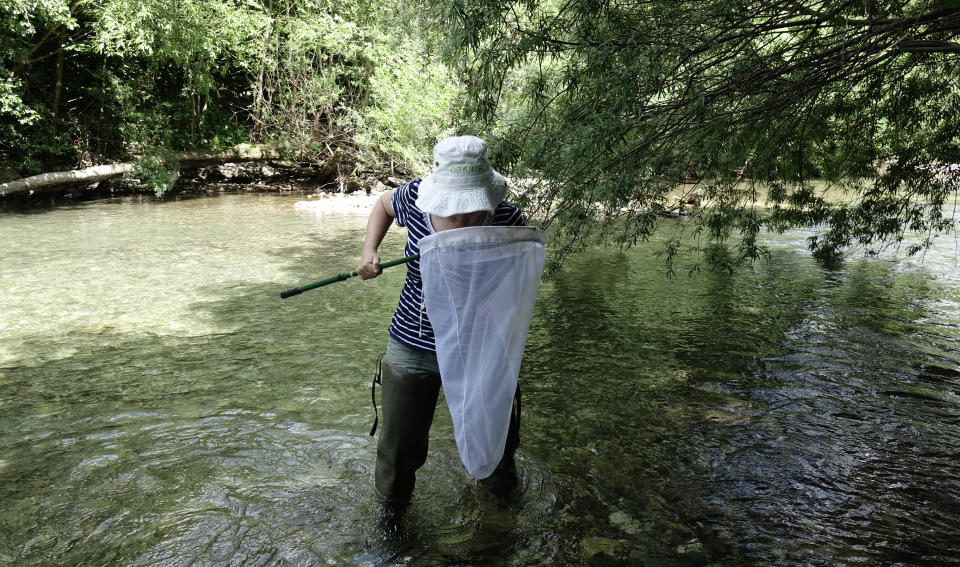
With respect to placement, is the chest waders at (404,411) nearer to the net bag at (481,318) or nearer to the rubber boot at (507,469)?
the net bag at (481,318)

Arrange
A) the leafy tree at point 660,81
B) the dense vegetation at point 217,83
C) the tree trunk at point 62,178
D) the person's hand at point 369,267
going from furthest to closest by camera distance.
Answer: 1. the dense vegetation at point 217,83
2. the tree trunk at point 62,178
3. the leafy tree at point 660,81
4. the person's hand at point 369,267

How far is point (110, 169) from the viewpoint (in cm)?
1788

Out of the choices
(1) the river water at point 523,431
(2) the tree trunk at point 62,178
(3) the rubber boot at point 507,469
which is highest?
(2) the tree trunk at point 62,178

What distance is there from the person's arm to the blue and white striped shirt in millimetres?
48

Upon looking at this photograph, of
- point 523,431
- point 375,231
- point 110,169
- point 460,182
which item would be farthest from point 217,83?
point 460,182

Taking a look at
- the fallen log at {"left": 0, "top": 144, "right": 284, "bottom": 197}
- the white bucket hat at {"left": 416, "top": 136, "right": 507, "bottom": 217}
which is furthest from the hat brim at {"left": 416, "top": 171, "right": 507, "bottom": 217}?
the fallen log at {"left": 0, "top": 144, "right": 284, "bottom": 197}

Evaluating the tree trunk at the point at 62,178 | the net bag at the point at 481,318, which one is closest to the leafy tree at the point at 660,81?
the net bag at the point at 481,318

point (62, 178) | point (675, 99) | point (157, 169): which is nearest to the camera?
point (675, 99)

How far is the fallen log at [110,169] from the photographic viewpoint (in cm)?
1586

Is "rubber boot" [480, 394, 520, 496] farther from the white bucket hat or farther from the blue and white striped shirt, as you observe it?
the white bucket hat

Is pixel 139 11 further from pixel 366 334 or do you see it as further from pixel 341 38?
pixel 366 334

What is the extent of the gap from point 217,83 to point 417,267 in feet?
71.8

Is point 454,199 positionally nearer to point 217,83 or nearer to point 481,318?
point 481,318

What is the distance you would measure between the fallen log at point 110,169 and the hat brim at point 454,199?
16598 mm
